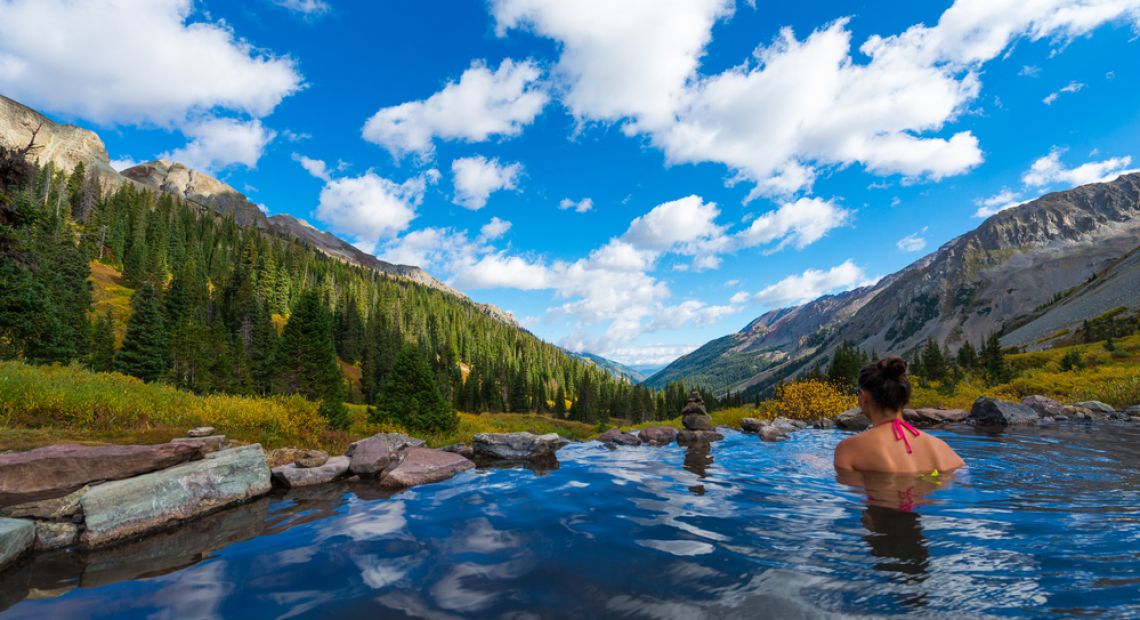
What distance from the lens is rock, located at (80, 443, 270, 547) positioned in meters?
7.64

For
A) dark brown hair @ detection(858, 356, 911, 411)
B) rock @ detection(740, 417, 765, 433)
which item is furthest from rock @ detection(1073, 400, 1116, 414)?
dark brown hair @ detection(858, 356, 911, 411)

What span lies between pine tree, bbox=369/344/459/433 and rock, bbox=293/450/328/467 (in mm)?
9082

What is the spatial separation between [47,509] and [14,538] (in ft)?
5.03

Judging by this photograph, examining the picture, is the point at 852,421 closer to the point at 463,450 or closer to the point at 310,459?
the point at 463,450

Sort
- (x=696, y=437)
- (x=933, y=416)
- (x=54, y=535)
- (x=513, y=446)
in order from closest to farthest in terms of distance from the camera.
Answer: (x=54, y=535) < (x=513, y=446) < (x=696, y=437) < (x=933, y=416)

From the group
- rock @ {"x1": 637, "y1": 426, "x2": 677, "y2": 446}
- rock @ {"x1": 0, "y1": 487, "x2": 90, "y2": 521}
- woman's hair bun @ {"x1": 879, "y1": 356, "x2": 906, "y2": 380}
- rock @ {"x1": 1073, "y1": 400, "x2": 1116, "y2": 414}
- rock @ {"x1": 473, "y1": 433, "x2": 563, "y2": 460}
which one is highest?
woman's hair bun @ {"x1": 879, "y1": 356, "x2": 906, "y2": 380}

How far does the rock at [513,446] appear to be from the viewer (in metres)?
16.6

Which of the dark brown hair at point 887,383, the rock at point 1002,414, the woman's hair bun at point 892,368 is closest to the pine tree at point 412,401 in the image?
the dark brown hair at point 887,383

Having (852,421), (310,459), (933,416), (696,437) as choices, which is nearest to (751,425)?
(696,437)

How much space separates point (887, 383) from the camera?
7.46 m

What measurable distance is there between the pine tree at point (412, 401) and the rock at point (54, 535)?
49.3ft

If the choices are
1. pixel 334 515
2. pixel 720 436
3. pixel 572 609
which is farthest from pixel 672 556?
pixel 720 436

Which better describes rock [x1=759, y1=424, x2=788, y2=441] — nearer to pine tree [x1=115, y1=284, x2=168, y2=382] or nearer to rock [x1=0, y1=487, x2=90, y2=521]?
rock [x1=0, y1=487, x2=90, y2=521]

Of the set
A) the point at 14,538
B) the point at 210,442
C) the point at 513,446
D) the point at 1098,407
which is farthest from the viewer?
the point at 1098,407
